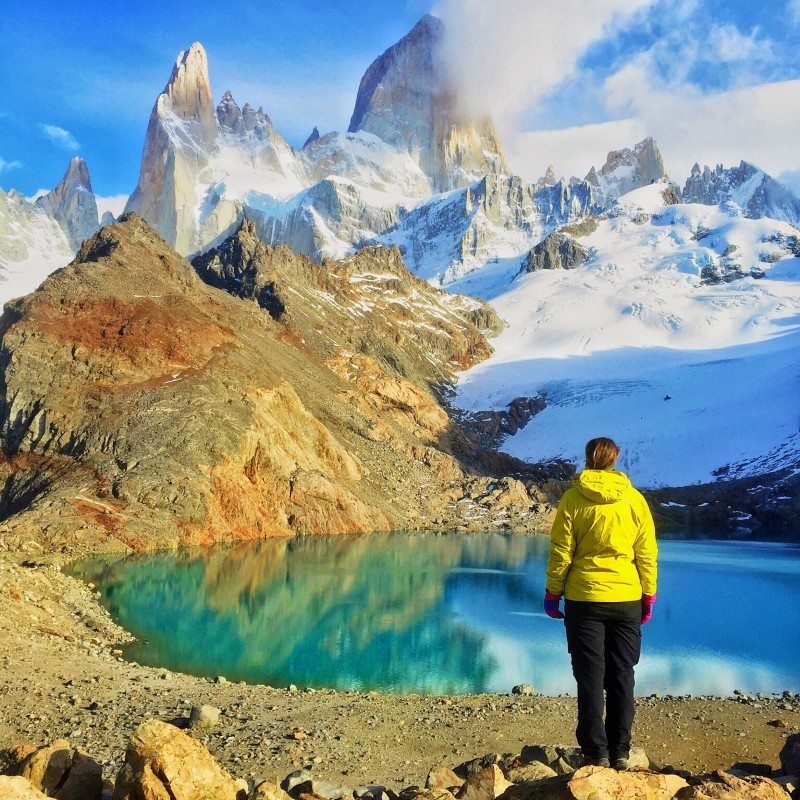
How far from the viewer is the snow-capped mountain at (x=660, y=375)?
11256 centimetres

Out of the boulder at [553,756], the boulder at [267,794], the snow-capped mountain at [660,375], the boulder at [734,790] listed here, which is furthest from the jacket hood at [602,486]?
the snow-capped mountain at [660,375]

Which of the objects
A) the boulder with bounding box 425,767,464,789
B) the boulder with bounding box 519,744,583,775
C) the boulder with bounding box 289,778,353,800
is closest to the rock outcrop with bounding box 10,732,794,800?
the boulder with bounding box 425,767,464,789

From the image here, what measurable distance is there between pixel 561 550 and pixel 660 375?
141 m

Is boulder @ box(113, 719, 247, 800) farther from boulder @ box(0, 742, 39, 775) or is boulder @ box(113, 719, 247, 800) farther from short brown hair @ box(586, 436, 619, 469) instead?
short brown hair @ box(586, 436, 619, 469)

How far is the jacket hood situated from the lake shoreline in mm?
5020

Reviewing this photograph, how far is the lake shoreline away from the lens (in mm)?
10969

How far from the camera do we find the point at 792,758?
8.24 m

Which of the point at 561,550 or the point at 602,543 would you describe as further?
the point at 561,550

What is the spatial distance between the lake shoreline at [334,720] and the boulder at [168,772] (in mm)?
3606

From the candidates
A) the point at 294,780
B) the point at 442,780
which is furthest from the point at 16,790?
the point at 442,780

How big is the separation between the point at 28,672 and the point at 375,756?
7.85m

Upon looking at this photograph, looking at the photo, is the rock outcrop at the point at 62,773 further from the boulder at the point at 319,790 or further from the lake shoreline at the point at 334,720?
the lake shoreline at the point at 334,720

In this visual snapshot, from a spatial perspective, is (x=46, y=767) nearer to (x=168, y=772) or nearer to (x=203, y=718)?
(x=168, y=772)

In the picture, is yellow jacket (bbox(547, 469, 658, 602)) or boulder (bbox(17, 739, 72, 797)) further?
yellow jacket (bbox(547, 469, 658, 602))
